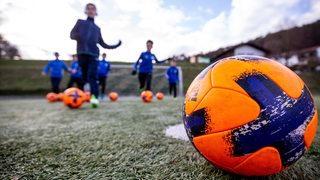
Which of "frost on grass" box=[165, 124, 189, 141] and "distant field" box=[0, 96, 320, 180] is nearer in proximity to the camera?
"distant field" box=[0, 96, 320, 180]

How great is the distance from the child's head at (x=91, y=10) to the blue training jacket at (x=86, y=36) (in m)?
0.09

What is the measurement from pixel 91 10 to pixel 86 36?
21.0 inches

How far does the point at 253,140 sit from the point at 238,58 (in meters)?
0.51

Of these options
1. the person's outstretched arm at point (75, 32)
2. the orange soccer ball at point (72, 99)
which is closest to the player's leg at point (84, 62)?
the person's outstretched arm at point (75, 32)

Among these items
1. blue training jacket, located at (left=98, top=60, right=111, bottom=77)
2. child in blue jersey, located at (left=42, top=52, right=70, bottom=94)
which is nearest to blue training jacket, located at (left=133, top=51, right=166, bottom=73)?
blue training jacket, located at (left=98, top=60, right=111, bottom=77)

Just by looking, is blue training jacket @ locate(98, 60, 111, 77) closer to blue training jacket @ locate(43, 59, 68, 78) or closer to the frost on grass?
blue training jacket @ locate(43, 59, 68, 78)

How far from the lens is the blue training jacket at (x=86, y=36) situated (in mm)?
4113

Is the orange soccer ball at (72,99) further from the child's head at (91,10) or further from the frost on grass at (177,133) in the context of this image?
the frost on grass at (177,133)

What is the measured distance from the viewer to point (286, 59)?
4144 centimetres

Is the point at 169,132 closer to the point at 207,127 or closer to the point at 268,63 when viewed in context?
the point at 207,127

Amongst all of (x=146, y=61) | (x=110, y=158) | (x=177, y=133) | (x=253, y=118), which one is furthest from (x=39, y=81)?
(x=253, y=118)

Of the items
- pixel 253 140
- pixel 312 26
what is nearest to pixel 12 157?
pixel 253 140

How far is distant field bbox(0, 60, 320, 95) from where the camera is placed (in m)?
14.2

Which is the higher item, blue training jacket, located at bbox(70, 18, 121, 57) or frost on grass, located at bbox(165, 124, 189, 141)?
blue training jacket, located at bbox(70, 18, 121, 57)
